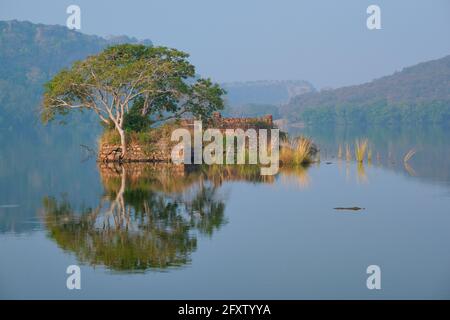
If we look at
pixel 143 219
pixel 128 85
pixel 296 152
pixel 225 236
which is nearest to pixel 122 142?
pixel 128 85

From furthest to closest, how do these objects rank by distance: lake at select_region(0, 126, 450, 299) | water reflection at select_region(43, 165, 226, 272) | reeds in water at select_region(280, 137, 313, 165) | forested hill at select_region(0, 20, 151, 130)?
1. forested hill at select_region(0, 20, 151, 130)
2. reeds in water at select_region(280, 137, 313, 165)
3. water reflection at select_region(43, 165, 226, 272)
4. lake at select_region(0, 126, 450, 299)

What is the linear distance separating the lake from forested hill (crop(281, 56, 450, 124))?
103549 millimetres

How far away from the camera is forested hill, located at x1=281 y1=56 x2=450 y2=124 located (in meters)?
130

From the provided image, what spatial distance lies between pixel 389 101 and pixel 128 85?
12657 centimetres

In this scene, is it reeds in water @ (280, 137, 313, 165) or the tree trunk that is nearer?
reeds in water @ (280, 137, 313, 165)

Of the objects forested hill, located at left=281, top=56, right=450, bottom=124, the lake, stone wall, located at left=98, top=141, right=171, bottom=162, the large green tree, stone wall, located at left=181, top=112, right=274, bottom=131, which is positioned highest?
forested hill, located at left=281, top=56, right=450, bottom=124

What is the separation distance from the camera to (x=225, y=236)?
16.4m

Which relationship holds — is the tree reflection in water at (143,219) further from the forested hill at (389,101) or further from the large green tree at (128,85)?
the forested hill at (389,101)

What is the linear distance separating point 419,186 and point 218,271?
13.2 metres

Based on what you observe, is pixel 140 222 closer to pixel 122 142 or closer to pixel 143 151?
pixel 143 151

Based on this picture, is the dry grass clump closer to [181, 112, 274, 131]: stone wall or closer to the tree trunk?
[181, 112, 274, 131]: stone wall

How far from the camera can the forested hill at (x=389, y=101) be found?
12950cm

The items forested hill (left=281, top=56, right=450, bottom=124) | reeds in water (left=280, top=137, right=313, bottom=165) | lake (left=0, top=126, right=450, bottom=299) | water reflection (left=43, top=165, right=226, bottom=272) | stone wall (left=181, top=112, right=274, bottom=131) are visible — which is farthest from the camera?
forested hill (left=281, top=56, right=450, bottom=124)

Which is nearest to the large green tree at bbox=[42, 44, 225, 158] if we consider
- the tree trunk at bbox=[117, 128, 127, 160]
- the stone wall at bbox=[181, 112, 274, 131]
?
the tree trunk at bbox=[117, 128, 127, 160]
